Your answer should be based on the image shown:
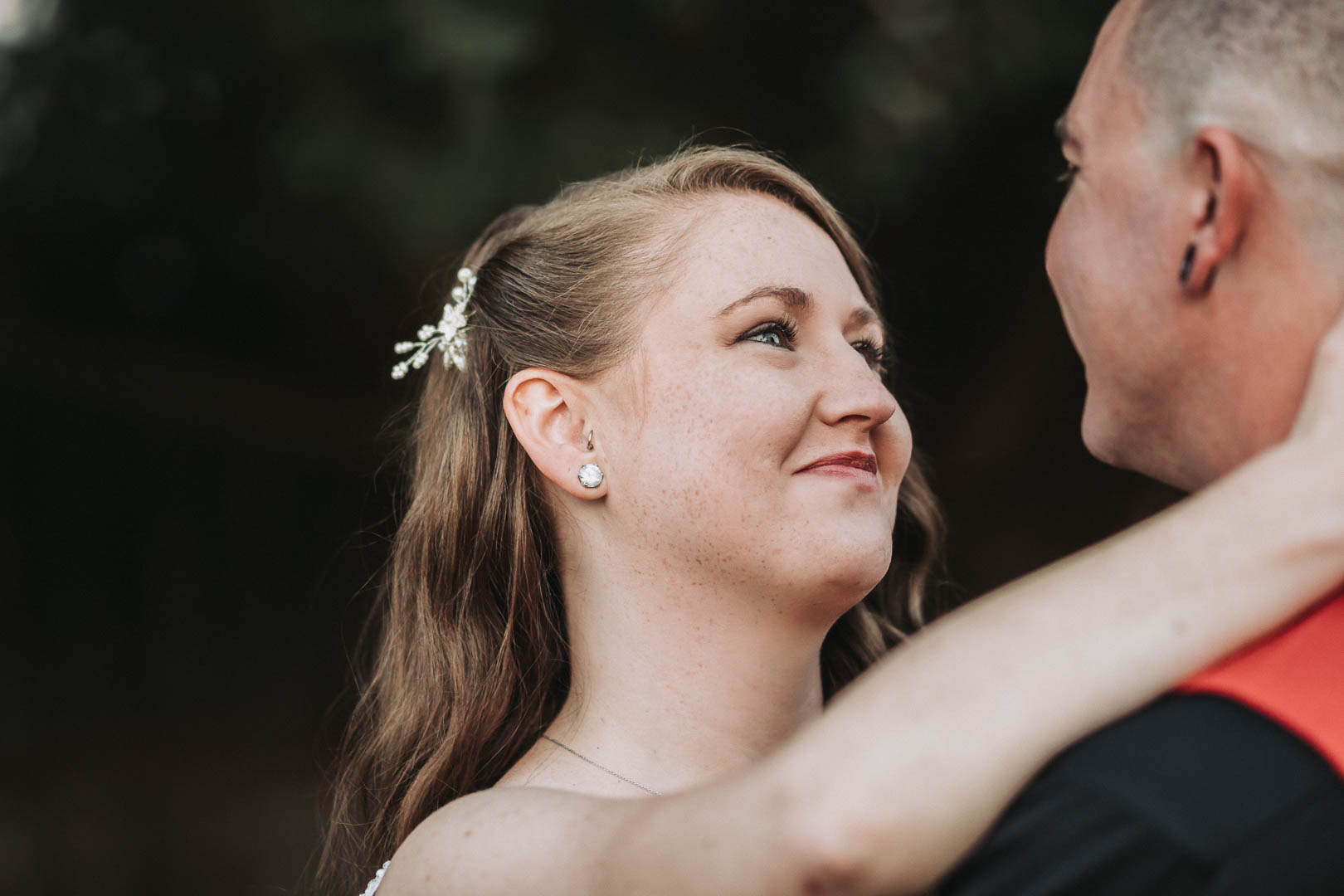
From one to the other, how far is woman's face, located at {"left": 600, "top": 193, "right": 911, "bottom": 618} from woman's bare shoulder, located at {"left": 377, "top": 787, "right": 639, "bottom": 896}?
52 centimetres

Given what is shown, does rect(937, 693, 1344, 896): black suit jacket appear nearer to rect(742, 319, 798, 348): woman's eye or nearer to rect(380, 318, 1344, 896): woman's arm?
rect(380, 318, 1344, 896): woman's arm

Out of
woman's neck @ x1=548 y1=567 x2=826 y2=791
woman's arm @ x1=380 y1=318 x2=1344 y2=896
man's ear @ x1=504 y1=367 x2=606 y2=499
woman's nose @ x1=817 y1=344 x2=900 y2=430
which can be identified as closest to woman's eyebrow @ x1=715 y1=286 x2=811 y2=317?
woman's nose @ x1=817 y1=344 x2=900 y2=430

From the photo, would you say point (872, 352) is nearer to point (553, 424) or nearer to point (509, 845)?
point (553, 424)

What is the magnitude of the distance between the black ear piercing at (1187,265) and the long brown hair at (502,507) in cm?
112

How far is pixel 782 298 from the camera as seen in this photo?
2.30 metres

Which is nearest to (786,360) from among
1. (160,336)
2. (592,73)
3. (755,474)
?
(755,474)

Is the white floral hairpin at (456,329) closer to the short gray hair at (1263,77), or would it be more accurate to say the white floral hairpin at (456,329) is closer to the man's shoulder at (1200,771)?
the short gray hair at (1263,77)

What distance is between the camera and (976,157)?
177 inches

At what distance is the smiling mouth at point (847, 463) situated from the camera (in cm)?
219

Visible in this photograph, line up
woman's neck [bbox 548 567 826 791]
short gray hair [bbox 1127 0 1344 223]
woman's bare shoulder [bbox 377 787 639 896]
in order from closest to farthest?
1. short gray hair [bbox 1127 0 1344 223]
2. woman's bare shoulder [bbox 377 787 639 896]
3. woman's neck [bbox 548 567 826 791]

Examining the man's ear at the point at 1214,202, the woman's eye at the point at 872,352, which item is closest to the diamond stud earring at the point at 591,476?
the woman's eye at the point at 872,352

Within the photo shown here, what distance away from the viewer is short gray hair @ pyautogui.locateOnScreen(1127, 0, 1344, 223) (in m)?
1.40

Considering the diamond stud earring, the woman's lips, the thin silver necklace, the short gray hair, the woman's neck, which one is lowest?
the thin silver necklace

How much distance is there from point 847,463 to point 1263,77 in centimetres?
99
